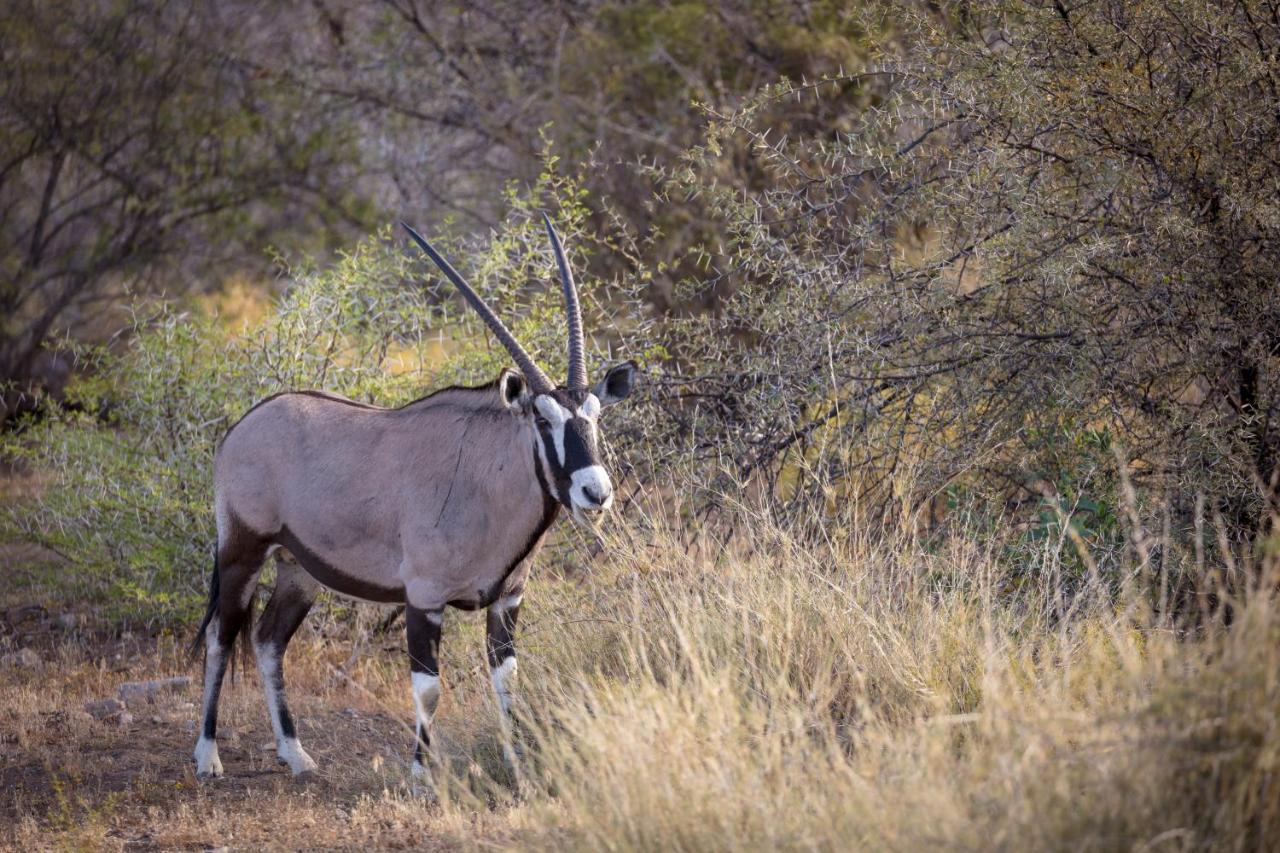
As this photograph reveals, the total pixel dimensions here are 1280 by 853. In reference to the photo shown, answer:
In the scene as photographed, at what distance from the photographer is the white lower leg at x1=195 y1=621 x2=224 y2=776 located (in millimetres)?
6230

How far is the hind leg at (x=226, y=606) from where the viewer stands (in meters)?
6.28

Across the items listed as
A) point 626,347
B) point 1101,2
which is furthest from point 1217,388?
point 626,347

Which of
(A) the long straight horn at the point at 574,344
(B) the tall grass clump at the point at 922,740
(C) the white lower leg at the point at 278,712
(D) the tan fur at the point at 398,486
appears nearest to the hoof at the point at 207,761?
(C) the white lower leg at the point at 278,712

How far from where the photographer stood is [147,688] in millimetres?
7621

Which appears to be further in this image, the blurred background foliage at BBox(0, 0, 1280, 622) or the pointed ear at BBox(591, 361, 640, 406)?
the blurred background foliage at BBox(0, 0, 1280, 622)

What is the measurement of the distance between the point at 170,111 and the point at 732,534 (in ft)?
33.3

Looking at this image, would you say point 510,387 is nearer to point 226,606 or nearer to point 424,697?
point 424,697

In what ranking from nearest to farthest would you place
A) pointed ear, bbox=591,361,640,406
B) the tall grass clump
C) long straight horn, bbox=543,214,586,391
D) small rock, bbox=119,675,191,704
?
the tall grass clump → long straight horn, bbox=543,214,586,391 → pointed ear, bbox=591,361,640,406 → small rock, bbox=119,675,191,704

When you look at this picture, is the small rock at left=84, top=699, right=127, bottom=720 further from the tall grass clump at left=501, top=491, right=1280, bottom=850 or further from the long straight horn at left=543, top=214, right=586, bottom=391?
the long straight horn at left=543, top=214, right=586, bottom=391

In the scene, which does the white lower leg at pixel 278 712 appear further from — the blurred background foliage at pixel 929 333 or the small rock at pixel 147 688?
the blurred background foliage at pixel 929 333

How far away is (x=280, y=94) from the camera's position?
51.7ft

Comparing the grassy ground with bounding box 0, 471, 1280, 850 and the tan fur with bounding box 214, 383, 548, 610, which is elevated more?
the tan fur with bounding box 214, 383, 548, 610

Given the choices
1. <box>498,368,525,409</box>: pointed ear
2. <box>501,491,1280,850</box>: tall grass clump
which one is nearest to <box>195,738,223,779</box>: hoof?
<box>501,491,1280,850</box>: tall grass clump

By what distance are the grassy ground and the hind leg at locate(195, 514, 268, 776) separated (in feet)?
0.76
